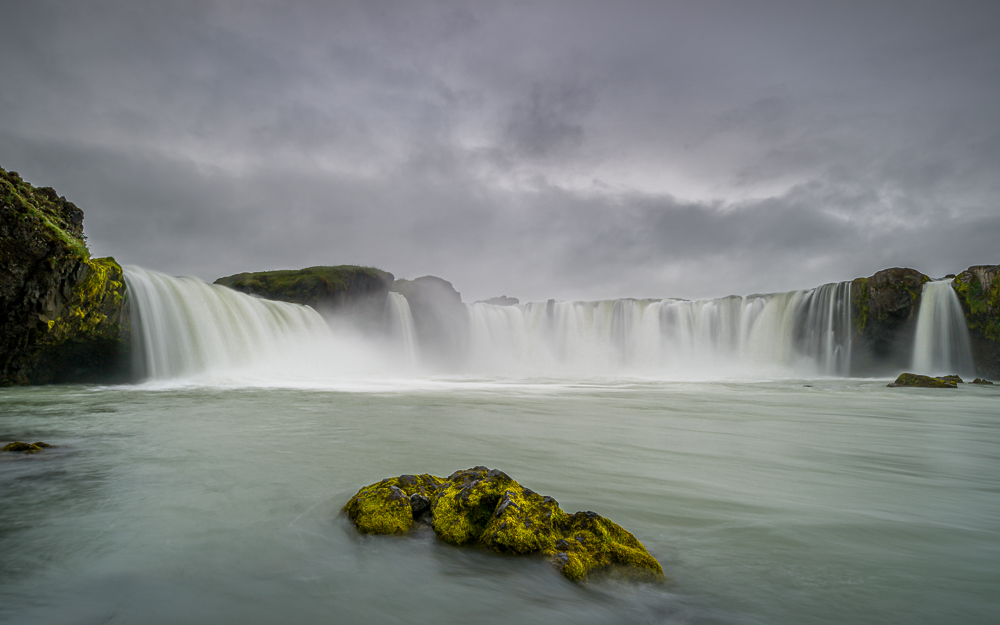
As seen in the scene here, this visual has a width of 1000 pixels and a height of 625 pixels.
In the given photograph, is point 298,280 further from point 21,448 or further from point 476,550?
point 476,550

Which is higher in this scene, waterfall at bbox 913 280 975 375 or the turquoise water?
waterfall at bbox 913 280 975 375

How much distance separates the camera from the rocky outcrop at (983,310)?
77.5ft

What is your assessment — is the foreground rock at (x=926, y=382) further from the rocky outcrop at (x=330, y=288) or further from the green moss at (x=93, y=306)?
the rocky outcrop at (x=330, y=288)

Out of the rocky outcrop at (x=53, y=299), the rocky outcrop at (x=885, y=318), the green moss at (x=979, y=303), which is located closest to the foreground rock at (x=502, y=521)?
the rocky outcrop at (x=53, y=299)

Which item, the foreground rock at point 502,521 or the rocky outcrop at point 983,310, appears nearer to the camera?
the foreground rock at point 502,521

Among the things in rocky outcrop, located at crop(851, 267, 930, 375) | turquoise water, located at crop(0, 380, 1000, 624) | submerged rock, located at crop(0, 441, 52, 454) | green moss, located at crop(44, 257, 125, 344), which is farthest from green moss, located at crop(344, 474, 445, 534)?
rocky outcrop, located at crop(851, 267, 930, 375)

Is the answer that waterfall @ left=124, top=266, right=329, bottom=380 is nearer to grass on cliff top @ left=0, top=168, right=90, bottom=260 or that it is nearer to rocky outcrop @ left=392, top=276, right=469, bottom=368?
grass on cliff top @ left=0, top=168, right=90, bottom=260

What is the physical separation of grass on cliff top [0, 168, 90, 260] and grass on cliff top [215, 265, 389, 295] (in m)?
15.9

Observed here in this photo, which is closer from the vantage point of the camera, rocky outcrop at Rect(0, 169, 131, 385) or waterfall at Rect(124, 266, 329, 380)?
rocky outcrop at Rect(0, 169, 131, 385)

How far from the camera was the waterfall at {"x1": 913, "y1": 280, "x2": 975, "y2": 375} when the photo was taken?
2517cm

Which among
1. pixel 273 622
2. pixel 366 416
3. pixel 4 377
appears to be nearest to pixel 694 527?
pixel 273 622

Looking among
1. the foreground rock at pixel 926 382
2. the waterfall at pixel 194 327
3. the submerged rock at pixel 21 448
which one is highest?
the waterfall at pixel 194 327

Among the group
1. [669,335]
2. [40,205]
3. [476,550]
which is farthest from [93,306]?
[669,335]

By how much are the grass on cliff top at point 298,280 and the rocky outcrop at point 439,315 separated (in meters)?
7.15
